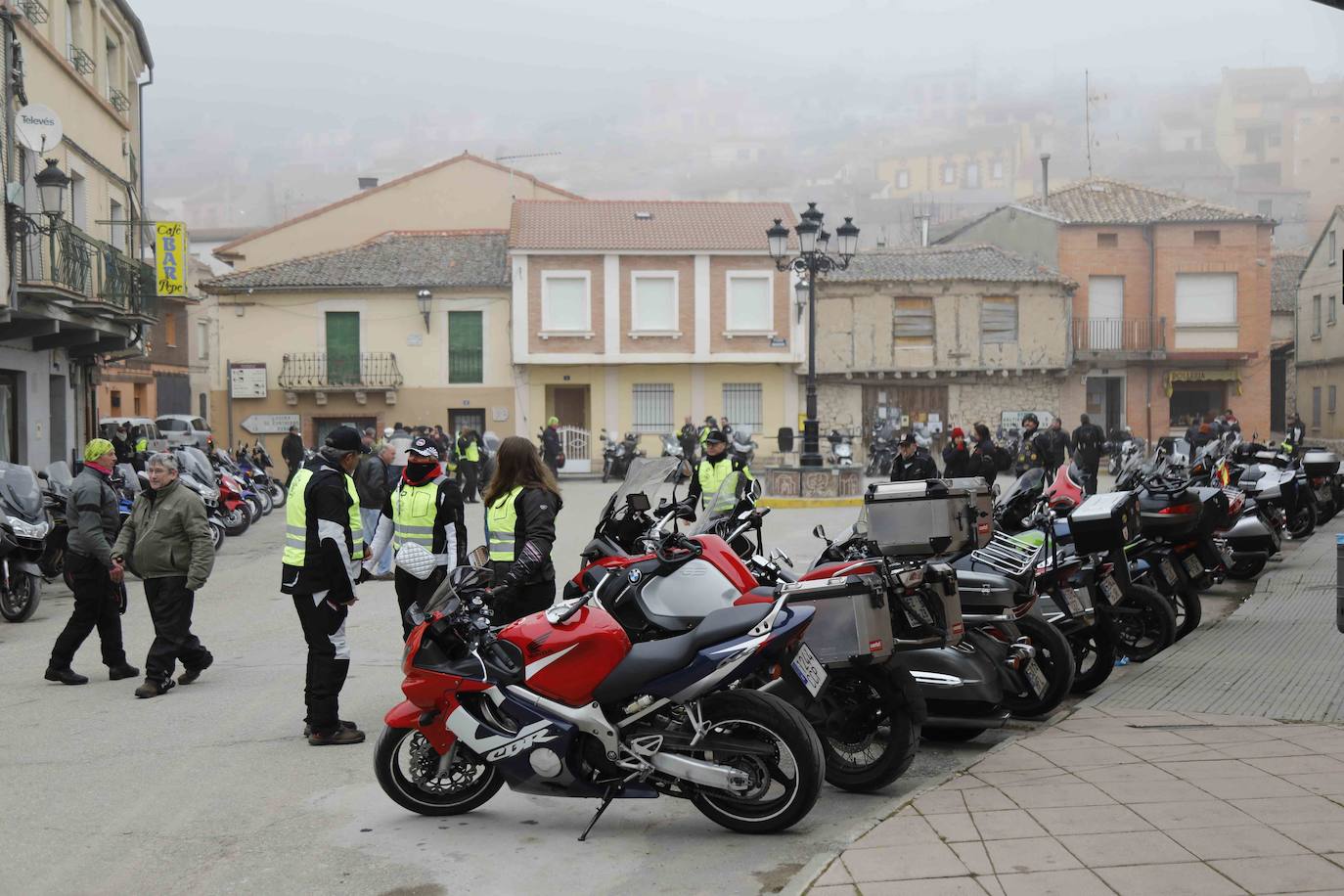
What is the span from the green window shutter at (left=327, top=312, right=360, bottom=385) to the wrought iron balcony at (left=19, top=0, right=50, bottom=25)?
65.3ft

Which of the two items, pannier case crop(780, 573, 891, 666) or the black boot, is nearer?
pannier case crop(780, 573, 891, 666)

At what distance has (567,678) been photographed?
214 inches

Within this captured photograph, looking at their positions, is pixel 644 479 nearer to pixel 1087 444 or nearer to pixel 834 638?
pixel 834 638

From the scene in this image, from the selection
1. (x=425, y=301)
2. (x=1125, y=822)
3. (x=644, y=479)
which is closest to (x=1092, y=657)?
(x=644, y=479)

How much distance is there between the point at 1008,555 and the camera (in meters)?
7.46

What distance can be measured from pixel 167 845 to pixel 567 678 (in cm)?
171

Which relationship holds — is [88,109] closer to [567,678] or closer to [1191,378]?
[567,678]

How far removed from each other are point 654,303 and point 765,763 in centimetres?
3431

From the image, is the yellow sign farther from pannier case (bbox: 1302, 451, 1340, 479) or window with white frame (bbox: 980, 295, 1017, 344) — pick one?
window with white frame (bbox: 980, 295, 1017, 344)

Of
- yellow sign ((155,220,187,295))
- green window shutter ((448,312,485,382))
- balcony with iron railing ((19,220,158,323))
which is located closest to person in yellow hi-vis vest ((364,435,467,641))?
balcony with iron railing ((19,220,158,323))

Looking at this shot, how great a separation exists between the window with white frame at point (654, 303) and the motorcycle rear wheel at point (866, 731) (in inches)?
1312

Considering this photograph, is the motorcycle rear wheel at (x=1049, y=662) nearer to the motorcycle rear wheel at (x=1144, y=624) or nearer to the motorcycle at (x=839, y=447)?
the motorcycle rear wheel at (x=1144, y=624)

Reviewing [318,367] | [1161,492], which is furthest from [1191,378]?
[1161,492]

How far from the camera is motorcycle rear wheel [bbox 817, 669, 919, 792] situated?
584cm
